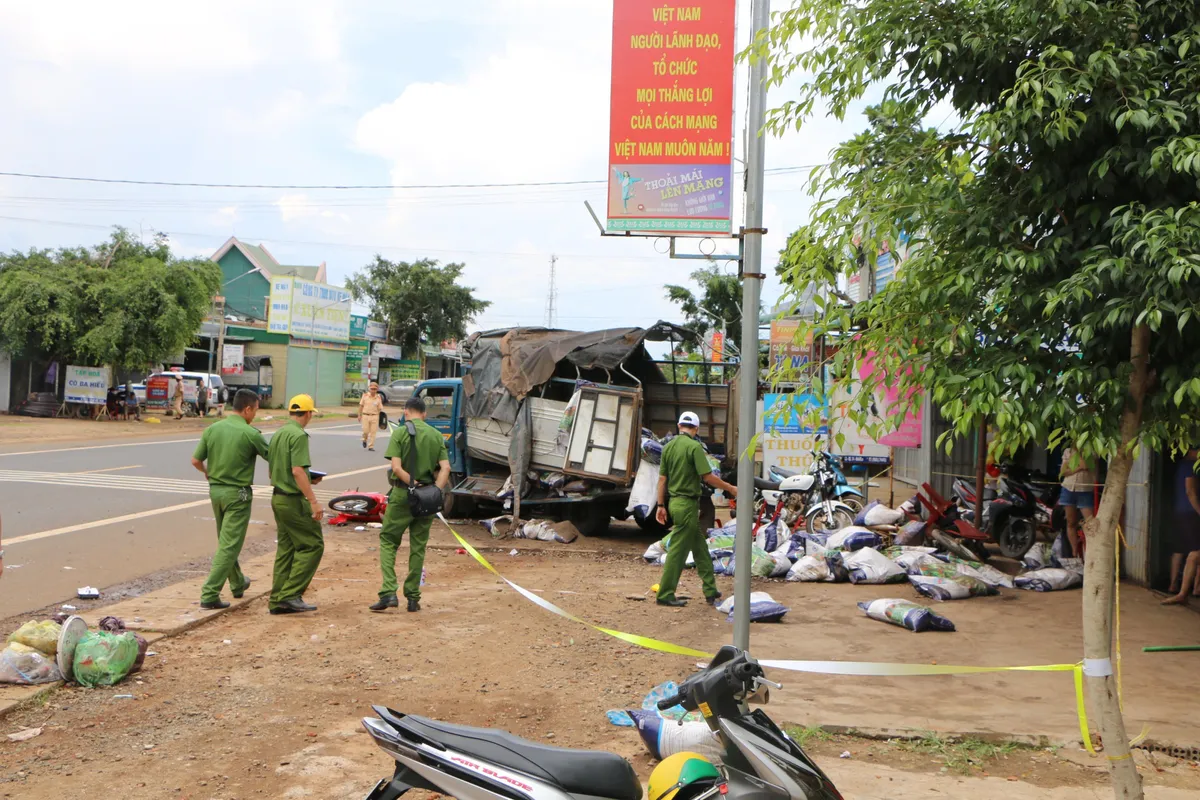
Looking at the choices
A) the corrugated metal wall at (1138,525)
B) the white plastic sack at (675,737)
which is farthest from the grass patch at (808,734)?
the corrugated metal wall at (1138,525)

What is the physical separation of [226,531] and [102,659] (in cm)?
208

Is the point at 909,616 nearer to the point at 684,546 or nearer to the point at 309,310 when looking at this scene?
the point at 684,546

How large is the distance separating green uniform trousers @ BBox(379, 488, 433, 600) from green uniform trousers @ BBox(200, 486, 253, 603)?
3.81 feet

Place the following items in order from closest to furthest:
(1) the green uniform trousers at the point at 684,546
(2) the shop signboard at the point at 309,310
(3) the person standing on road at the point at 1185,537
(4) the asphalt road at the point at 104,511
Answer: (3) the person standing on road at the point at 1185,537 → (1) the green uniform trousers at the point at 684,546 → (4) the asphalt road at the point at 104,511 → (2) the shop signboard at the point at 309,310

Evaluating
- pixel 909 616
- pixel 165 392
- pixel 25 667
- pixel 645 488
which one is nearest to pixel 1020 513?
pixel 909 616

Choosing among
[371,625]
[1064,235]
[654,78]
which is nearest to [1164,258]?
[1064,235]

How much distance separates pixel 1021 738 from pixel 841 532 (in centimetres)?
593

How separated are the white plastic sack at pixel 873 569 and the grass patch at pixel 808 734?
4.83 meters

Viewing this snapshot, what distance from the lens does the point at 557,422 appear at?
520 inches

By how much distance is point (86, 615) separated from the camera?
7660 millimetres

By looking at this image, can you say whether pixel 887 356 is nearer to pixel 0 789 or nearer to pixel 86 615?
pixel 0 789

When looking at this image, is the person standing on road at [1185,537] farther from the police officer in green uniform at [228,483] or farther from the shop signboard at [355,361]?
the shop signboard at [355,361]

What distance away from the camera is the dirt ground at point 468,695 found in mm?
4699

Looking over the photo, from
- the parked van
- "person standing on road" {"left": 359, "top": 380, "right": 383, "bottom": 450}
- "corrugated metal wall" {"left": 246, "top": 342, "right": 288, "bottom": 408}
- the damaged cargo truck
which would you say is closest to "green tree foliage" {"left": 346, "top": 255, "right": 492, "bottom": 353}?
"corrugated metal wall" {"left": 246, "top": 342, "right": 288, "bottom": 408}
